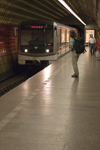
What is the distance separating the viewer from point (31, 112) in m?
6.22

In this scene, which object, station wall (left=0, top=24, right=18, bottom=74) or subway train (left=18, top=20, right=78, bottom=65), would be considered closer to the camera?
subway train (left=18, top=20, right=78, bottom=65)

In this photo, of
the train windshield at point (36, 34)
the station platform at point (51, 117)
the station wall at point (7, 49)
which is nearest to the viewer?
the station platform at point (51, 117)

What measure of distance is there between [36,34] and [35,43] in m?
0.51

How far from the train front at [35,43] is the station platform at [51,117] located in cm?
815

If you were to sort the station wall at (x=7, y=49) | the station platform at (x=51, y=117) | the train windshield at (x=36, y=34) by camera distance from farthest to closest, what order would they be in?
the station wall at (x=7, y=49)
the train windshield at (x=36, y=34)
the station platform at (x=51, y=117)

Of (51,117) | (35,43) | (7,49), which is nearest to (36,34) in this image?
(35,43)

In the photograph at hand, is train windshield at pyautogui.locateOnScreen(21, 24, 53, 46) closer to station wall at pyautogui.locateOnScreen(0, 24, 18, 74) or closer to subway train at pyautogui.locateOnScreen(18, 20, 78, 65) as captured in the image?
subway train at pyautogui.locateOnScreen(18, 20, 78, 65)

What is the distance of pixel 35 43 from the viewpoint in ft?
57.9

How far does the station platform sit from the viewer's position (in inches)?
175

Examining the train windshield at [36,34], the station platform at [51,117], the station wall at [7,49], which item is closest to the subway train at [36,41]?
the train windshield at [36,34]

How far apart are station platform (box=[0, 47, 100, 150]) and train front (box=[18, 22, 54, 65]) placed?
8149 mm

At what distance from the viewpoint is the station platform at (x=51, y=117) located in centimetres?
444

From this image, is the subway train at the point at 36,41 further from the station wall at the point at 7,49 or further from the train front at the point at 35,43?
the station wall at the point at 7,49

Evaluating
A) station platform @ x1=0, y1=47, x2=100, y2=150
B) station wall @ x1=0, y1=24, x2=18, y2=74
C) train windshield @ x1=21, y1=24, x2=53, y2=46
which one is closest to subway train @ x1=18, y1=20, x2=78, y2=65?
train windshield @ x1=21, y1=24, x2=53, y2=46
